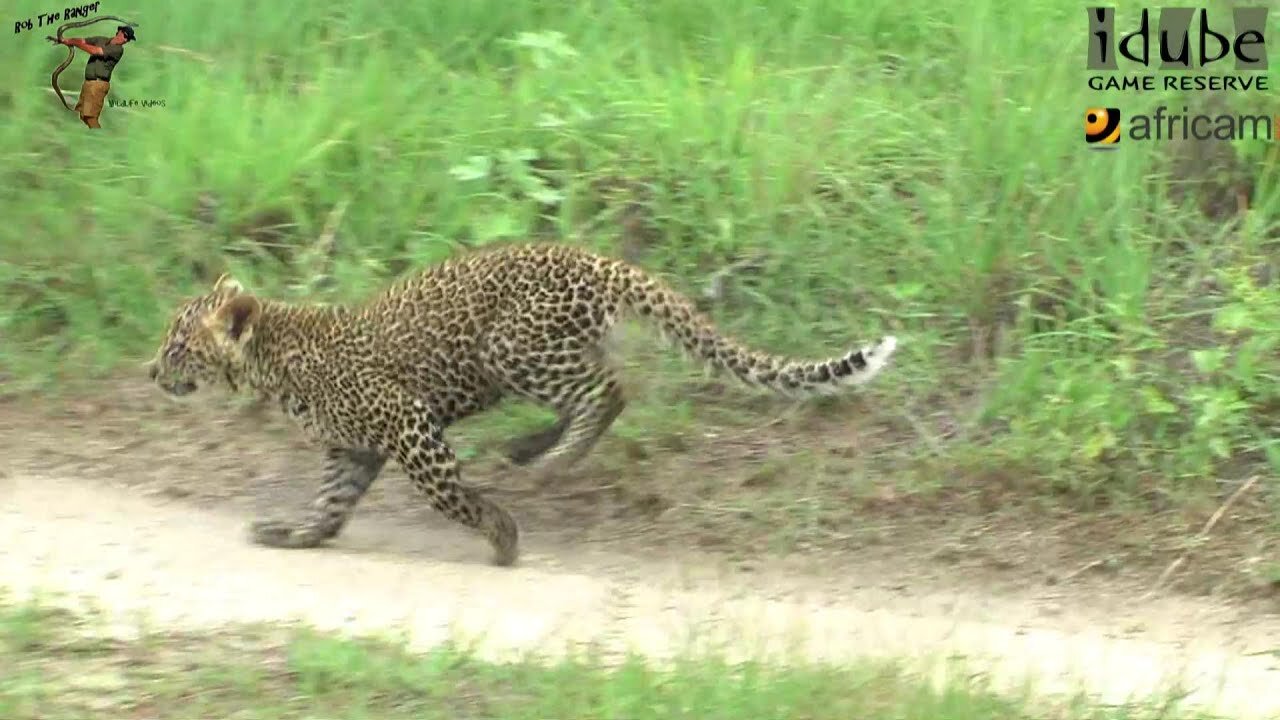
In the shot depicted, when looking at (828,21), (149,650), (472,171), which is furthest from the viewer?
(828,21)

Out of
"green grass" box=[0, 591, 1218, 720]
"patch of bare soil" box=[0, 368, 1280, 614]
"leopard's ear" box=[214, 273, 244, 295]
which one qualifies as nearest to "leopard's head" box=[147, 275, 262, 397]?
"leopard's ear" box=[214, 273, 244, 295]

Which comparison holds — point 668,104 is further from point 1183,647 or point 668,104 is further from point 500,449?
point 1183,647

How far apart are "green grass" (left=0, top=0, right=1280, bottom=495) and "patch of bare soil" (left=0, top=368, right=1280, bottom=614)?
0.63 ft

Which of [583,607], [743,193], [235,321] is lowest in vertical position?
[583,607]

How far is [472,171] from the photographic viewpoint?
8.84 m

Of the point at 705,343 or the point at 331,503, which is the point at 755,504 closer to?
the point at 705,343

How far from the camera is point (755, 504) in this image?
743cm

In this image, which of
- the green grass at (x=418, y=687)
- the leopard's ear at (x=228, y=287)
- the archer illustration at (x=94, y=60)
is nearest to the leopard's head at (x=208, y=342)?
the leopard's ear at (x=228, y=287)

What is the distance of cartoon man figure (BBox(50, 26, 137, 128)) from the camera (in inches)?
387

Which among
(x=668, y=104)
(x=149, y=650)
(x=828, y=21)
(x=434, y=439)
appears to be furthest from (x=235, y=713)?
(x=828, y=21)

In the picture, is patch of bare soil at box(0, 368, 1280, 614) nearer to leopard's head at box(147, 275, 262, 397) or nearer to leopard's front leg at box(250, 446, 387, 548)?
leopard's front leg at box(250, 446, 387, 548)

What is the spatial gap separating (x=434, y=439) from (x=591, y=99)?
271 centimetres

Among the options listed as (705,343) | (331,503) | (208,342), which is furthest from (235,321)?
(705,343)

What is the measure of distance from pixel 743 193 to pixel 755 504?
1.74 meters
